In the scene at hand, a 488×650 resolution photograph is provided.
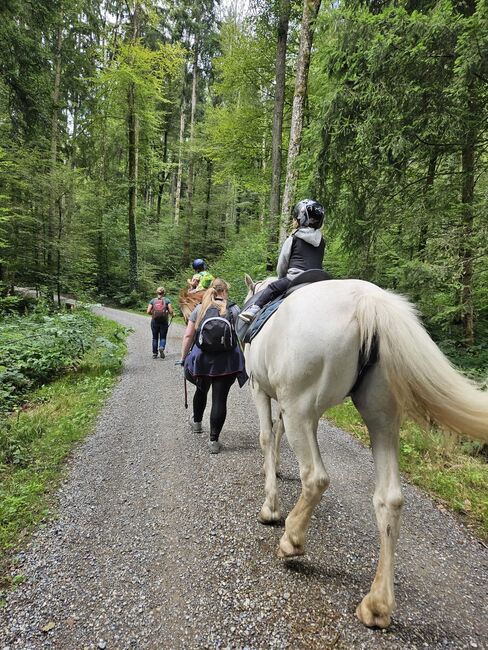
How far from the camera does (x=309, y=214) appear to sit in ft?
9.93

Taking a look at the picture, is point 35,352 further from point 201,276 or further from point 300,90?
point 300,90

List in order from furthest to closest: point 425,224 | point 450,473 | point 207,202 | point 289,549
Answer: point 207,202, point 425,224, point 450,473, point 289,549

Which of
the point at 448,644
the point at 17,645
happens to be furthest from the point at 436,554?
the point at 17,645

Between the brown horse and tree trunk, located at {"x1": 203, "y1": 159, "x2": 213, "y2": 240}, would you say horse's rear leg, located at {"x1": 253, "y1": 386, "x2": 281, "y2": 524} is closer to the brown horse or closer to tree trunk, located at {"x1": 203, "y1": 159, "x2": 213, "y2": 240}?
the brown horse

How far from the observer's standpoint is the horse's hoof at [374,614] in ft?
6.45

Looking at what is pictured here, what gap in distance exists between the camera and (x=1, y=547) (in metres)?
2.60

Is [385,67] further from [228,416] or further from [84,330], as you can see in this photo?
[84,330]

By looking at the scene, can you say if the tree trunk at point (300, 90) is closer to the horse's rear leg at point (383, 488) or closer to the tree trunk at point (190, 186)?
the horse's rear leg at point (383, 488)

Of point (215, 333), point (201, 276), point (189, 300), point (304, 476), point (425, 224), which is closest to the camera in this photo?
point (304, 476)

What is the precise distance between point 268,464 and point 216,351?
1.54m

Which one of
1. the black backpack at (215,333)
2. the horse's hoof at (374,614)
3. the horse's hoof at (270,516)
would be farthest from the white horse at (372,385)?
the black backpack at (215,333)

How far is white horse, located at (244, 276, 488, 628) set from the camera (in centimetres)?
194

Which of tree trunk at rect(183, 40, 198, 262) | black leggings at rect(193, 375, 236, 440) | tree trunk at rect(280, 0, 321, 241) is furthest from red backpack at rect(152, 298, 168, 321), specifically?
tree trunk at rect(183, 40, 198, 262)

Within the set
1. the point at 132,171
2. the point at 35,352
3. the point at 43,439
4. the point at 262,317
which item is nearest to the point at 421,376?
the point at 262,317
